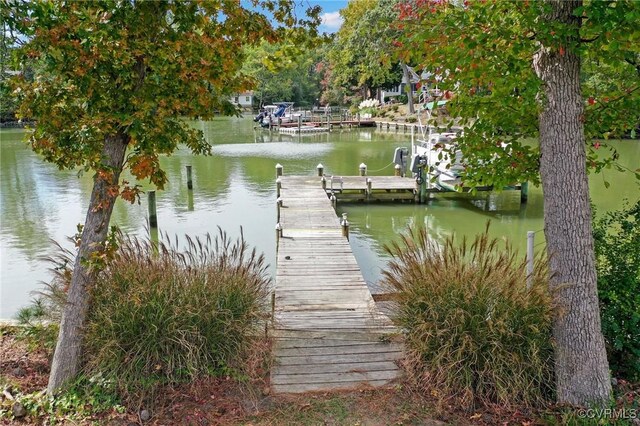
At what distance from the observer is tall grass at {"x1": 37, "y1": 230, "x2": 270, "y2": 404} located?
3.13 meters

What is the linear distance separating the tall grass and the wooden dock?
0.42m

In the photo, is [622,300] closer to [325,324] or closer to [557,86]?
[557,86]

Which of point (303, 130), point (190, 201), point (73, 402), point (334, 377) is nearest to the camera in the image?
point (73, 402)

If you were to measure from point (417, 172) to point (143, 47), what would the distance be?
11116mm

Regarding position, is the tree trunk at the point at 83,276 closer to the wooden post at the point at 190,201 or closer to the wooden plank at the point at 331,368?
the wooden plank at the point at 331,368

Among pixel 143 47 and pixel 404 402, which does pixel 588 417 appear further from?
pixel 143 47

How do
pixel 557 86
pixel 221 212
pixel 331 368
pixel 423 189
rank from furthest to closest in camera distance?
1. pixel 423 189
2. pixel 221 212
3. pixel 331 368
4. pixel 557 86

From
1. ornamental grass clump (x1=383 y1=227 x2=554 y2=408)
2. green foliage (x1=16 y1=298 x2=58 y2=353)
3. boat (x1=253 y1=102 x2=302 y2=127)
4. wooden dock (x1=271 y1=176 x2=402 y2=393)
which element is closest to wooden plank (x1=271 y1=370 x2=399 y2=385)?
wooden dock (x1=271 y1=176 x2=402 y2=393)

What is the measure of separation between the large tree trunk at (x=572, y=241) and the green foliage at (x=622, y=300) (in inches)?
15.4

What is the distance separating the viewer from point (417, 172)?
1333cm

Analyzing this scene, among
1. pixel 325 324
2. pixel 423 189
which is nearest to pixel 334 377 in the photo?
pixel 325 324

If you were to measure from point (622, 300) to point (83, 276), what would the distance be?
3.64m

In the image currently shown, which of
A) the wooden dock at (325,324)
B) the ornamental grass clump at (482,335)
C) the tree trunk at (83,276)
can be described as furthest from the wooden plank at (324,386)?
the tree trunk at (83,276)

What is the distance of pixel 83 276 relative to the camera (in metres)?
3.17
